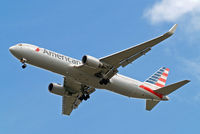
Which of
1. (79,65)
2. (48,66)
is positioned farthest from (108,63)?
(48,66)

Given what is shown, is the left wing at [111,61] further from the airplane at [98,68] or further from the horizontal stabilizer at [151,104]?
the horizontal stabilizer at [151,104]

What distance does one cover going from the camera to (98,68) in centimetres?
4716

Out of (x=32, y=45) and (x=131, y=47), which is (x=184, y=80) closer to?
(x=131, y=47)

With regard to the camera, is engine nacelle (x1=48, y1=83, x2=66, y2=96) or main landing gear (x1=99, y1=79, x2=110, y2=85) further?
engine nacelle (x1=48, y1=83, x2=66, y2=96)

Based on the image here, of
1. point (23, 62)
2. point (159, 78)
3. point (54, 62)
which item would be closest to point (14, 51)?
point (23, 62)

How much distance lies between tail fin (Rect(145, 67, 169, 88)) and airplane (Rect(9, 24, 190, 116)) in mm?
3211

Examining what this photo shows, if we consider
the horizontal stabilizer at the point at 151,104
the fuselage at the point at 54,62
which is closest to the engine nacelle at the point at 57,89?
the fuselage at the point at 54,62

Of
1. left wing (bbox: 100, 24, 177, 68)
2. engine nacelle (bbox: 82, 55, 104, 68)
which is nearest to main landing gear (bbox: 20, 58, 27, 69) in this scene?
engine nacelle (bbox: 82, 55, 104, 68)

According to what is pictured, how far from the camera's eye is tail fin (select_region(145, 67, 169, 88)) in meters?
57.5

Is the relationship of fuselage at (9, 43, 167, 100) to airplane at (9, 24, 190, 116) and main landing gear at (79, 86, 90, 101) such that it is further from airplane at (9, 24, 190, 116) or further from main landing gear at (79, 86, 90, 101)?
main landing gear at (79, 86, 90, 101)

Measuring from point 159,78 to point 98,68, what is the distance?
15046 millimetres

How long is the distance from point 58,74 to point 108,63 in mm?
6259

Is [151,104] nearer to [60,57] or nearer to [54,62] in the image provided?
[60,57]

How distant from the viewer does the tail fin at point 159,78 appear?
5750cm
